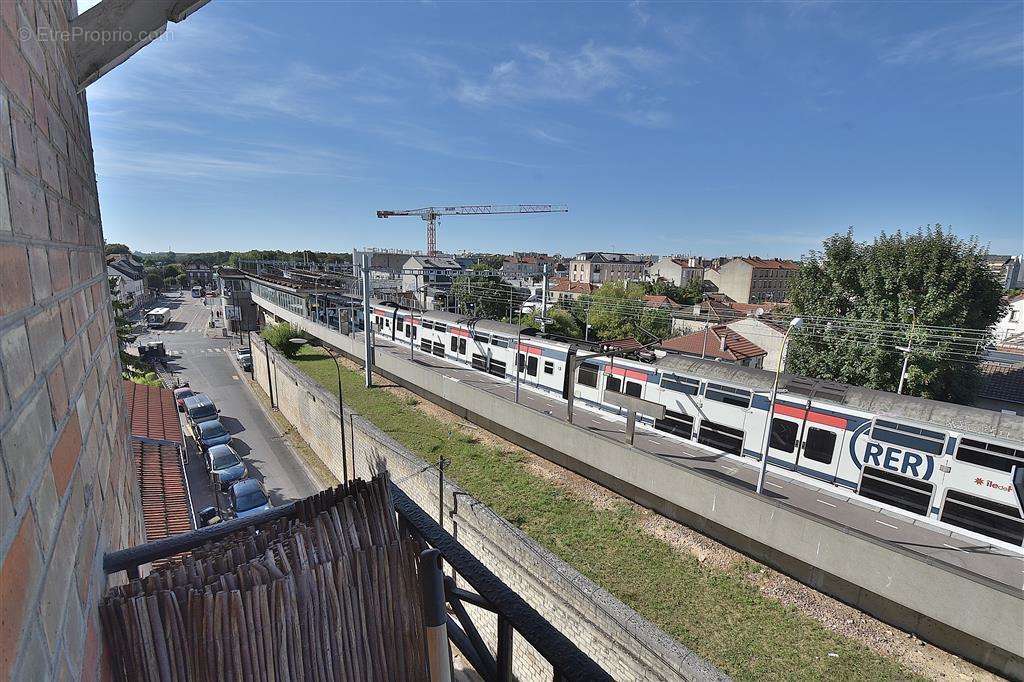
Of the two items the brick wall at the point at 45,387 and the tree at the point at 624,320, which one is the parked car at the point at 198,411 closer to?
the tree at the point at 624,320

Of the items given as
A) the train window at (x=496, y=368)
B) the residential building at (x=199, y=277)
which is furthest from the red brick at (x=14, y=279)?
the residential building at (x=199, y=277)

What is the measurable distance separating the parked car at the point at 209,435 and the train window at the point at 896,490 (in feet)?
69.1

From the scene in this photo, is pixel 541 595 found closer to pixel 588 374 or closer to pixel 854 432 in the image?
pixel 854 432

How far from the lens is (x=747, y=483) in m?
10.4

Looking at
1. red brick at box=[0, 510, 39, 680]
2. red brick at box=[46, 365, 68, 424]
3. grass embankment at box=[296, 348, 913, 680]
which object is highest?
red brick at box=[46, 365, 68, 424]

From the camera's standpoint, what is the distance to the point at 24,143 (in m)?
1.06

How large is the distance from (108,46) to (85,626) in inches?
95.7

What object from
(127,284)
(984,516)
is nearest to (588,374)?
(984,516)

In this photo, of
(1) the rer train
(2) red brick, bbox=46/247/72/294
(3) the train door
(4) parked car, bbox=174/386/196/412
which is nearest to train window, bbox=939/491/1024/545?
(1) the rer train

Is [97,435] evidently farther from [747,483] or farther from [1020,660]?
[747,483]

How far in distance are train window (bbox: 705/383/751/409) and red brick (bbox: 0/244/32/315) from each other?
39.7ft

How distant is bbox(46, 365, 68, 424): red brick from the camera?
3.46 ft

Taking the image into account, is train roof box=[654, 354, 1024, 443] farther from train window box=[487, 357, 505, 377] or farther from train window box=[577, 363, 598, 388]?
train window box=[487, 357, 505, 377]

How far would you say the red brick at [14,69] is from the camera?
37.5 inches
